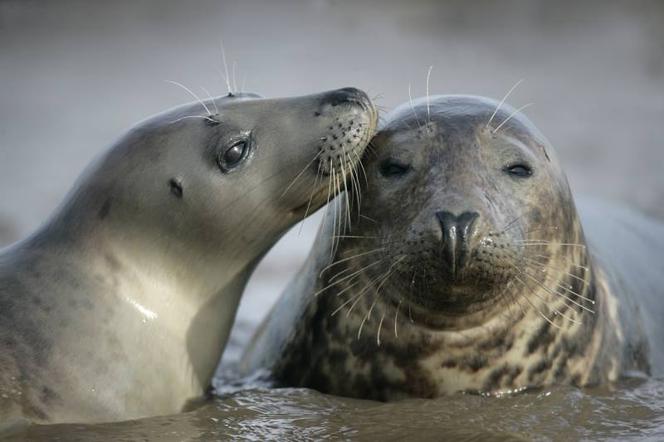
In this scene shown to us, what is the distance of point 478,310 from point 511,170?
21.9 inches

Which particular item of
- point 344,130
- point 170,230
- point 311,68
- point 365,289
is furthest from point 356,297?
point 311,68

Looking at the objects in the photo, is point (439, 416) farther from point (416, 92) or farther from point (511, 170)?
point (416, 92)

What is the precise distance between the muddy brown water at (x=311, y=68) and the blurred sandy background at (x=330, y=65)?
0.03m

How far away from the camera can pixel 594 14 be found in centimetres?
1733

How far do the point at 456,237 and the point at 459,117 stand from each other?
0.79 meters

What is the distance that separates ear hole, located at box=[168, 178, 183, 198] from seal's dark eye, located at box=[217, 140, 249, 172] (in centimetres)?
17

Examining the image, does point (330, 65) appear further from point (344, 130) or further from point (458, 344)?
point (458, 344)

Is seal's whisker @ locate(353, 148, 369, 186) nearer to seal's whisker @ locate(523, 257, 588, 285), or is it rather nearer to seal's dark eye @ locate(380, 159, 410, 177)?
seal's dark eye @ locate(380, 159, 410, 177)

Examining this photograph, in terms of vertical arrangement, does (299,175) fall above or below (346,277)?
above

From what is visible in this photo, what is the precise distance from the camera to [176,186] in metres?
5.12

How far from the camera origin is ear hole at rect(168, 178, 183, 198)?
5113mm

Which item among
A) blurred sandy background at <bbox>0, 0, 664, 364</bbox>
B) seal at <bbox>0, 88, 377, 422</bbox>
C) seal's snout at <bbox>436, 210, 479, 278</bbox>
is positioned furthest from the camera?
blurred sandy background at <bbox>0, 0, 664, 364</bbox>

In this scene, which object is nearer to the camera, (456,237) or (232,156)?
(456,237)

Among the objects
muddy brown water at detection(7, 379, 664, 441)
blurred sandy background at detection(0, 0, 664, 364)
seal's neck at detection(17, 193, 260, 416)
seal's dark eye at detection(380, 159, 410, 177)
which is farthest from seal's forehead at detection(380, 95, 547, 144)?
blurred sandy background at detection(0, 0, 664, 364)
